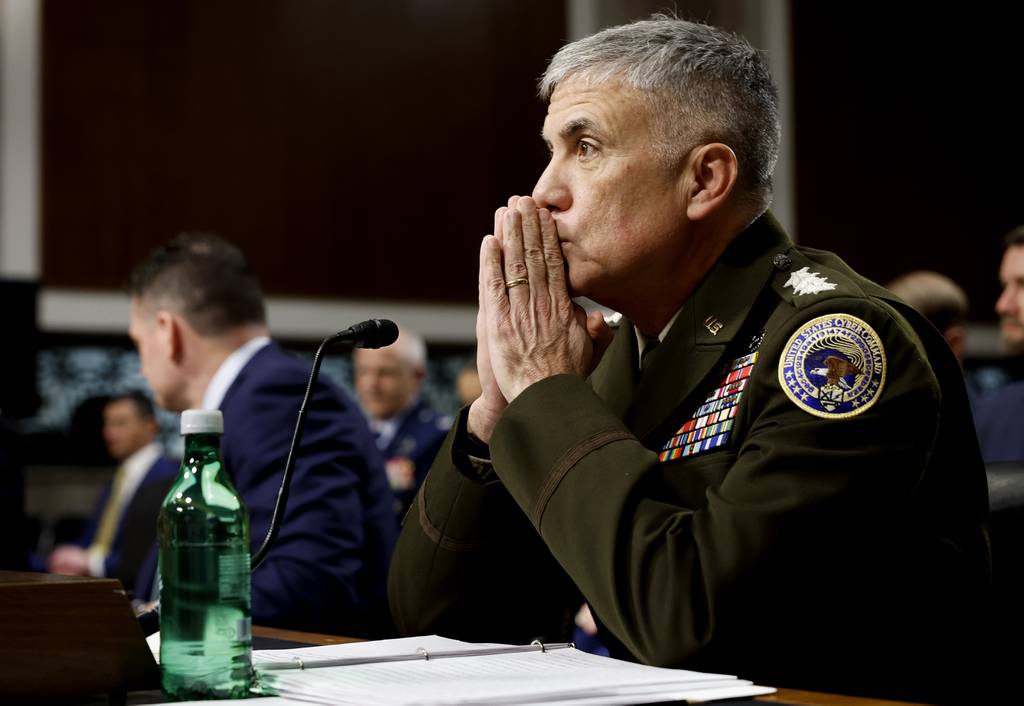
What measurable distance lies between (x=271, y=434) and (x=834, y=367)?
142 centimetres

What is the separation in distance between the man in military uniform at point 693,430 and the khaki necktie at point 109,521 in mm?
4253

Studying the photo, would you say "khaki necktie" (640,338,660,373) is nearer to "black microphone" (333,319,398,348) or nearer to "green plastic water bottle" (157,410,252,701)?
"black microphone" (333,319,398,348)

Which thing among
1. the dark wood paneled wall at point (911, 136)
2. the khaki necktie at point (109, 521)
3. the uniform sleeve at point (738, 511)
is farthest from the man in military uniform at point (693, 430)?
the dark wood paneled wall at point (911, 136)

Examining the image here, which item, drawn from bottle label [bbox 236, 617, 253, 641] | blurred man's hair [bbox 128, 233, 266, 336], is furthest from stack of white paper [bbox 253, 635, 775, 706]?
blurred man's hair [bbox 128, 233, 266, 336]

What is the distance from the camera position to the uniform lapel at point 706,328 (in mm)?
1372

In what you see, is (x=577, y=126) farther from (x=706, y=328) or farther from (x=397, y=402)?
(x=397, y=402)

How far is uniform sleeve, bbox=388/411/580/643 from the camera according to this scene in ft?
4.81

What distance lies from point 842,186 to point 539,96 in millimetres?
6409

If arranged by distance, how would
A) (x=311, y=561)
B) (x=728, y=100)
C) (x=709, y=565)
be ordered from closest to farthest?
(x=709, y=565) < (x=728, y=100) < (x=311, y=561)

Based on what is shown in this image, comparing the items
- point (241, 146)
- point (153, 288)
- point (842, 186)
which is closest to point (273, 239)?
point (241, 146)

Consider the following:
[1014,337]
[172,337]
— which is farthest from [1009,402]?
[172,337]

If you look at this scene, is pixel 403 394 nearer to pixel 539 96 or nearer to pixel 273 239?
pixel 273 239

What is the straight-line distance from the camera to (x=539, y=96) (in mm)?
1588

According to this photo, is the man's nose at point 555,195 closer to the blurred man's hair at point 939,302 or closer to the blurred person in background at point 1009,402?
the blurred person in background at point 1009,402
